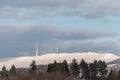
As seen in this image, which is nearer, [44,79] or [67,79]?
[44,79]

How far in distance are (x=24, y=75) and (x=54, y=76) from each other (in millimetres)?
14279

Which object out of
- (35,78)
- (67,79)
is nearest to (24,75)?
(35,78)

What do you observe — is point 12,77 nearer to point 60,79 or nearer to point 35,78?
point 35,78

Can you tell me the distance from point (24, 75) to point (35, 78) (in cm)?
435

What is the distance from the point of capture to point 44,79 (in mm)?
171250

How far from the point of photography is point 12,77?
167m

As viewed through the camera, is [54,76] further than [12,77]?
Yes

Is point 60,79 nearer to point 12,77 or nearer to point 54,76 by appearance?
point 54,76

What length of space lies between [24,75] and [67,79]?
68.6 ft

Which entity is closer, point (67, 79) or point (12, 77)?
point (12, 77)

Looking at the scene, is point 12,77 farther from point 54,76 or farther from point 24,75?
point 54,76

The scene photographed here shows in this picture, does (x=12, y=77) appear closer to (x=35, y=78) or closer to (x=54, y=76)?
(x=35, y=78)

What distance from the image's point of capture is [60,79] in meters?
176

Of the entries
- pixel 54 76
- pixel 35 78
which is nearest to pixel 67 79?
pixel 54 76
